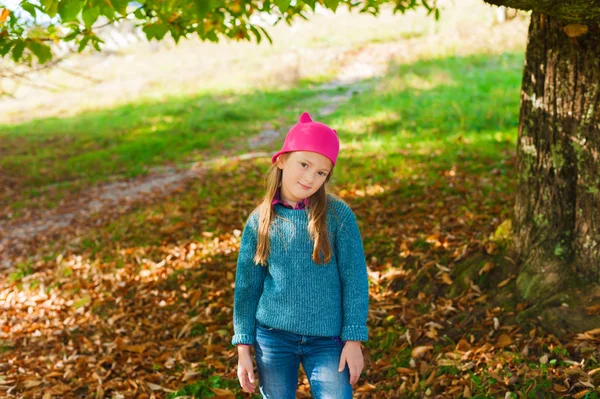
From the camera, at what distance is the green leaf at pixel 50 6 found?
2846 mm

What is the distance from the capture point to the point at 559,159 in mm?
3676

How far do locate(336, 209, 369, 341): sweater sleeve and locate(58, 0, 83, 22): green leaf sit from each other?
176 centimetres

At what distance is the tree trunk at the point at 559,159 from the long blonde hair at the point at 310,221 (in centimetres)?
191

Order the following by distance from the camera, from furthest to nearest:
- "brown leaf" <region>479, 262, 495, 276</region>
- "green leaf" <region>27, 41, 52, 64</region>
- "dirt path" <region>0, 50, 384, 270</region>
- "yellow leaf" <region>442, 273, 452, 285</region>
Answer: "dirt path" <region>0, 50, 384, 270</region> → "yellow leaf" <region>442, 273, 452, 285</region> → "brown leaf" <region>479, 262, 495, 276</region> → "green leaf" <region>27, 41, 52, 64</region>

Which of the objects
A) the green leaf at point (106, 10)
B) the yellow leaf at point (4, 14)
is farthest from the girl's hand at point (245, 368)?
the yellow leaf at point (4, 14)

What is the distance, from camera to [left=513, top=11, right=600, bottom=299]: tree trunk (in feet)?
11.3

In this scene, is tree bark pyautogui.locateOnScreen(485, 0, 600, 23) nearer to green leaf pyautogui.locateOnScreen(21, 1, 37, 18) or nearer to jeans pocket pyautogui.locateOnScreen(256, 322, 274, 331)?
jeans pocket pyautogui.locateOnScreen(256, 322, 274, 331)

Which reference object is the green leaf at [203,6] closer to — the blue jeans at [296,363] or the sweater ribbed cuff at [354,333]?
the blue jeans at [296,363]

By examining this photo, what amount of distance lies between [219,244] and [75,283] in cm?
152

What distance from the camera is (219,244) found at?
6.11 meters

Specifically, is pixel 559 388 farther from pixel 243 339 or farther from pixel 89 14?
pixel 89 14

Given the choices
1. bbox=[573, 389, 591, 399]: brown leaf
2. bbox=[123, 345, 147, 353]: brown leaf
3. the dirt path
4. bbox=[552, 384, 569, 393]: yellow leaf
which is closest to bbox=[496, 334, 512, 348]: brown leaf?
bbox=[552, 384, 569, 393]: yellow leaf

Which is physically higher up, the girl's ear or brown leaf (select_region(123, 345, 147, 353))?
the girl's ear

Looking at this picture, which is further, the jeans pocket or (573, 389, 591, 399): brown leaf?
(573, 389, 591, 399): brown leaf
